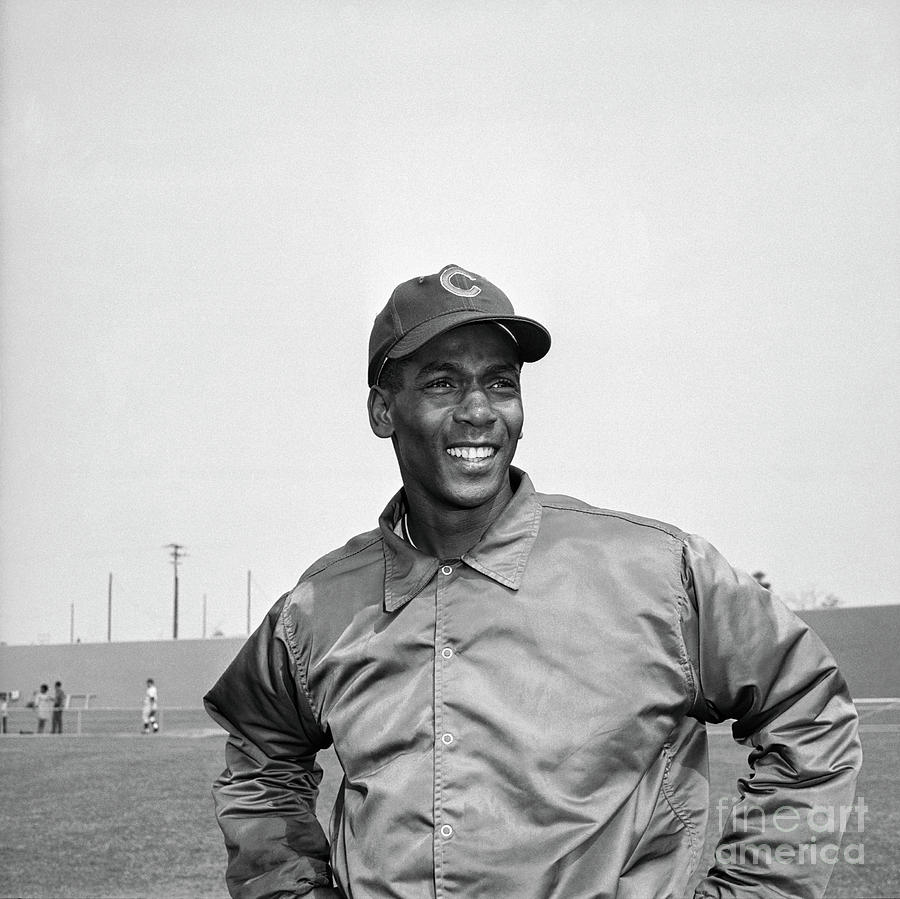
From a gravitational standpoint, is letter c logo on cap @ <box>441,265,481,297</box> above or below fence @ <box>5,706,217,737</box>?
above

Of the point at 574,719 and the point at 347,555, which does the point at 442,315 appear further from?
the point at 574,719

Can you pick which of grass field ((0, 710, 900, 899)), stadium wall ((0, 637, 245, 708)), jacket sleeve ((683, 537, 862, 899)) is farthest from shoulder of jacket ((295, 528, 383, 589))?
stadium wall ((0, 637, 245, 708))

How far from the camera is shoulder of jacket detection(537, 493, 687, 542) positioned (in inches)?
105

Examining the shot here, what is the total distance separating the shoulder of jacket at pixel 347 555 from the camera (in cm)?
302

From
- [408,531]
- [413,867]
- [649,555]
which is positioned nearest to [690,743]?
[649,555]

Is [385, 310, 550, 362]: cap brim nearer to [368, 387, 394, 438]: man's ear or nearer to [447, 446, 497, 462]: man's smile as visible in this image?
[368, 387, 394, 438]: man's ear

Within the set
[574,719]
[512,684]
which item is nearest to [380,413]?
[512,684]

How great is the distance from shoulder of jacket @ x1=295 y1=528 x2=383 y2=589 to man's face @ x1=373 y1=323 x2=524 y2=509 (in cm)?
25

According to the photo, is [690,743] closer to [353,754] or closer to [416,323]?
[353,754]

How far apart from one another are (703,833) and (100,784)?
42.8 feet

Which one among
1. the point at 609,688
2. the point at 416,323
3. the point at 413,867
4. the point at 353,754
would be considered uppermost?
the point at 416,323

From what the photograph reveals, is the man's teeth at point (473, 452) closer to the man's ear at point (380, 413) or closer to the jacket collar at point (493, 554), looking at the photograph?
the jacket collar at point (493, 554)

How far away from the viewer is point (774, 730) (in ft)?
8.14

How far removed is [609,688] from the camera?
251 centimetres
